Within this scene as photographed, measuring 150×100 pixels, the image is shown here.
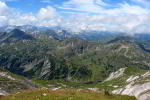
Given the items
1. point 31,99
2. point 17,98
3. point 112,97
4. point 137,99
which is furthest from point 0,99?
point 137,99

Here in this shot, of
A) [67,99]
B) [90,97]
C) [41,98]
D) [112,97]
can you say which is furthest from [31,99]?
[112,97]

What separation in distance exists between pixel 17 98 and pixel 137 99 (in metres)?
14.5

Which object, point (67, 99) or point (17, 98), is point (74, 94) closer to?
point (67, 99)

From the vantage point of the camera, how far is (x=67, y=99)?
26.1 meters

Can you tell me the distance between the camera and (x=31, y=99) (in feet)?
86.4

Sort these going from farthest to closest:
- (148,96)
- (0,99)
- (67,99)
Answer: (148,96) → (0,99) → (67,99)

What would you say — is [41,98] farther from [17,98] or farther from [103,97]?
[103,97]

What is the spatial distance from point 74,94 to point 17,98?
21.7ft

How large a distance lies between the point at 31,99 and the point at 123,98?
10.8 m

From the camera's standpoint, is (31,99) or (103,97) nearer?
(31,99)

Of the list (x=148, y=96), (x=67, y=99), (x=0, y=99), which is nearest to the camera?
(x=67, y=99)

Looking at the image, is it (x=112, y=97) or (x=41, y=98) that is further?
(x=112, y=97)

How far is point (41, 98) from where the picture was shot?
26562mm

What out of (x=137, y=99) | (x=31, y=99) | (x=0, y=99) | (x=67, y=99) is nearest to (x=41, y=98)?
(x=31, y=99)
